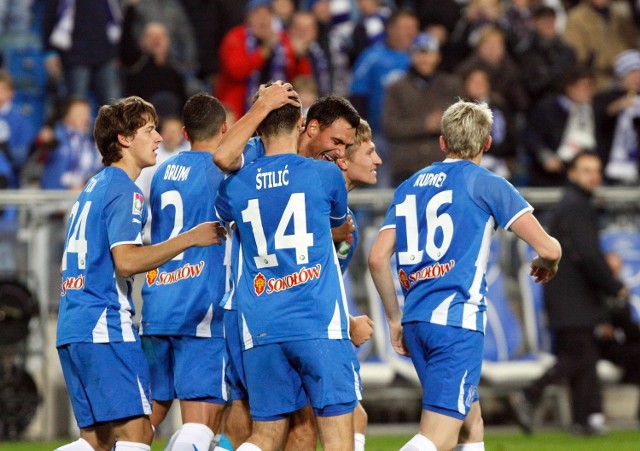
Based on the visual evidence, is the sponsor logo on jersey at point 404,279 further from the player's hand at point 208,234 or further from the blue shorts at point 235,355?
the player's hand at point 208,234

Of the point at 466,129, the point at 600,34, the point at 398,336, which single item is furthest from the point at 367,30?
the point at 398,336

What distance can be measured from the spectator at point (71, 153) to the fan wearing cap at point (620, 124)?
6.16 meters

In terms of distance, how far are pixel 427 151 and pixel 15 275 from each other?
15.3ft

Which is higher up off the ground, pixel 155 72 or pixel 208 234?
pixel 155 72

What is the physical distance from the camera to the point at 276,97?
7258 millimetres

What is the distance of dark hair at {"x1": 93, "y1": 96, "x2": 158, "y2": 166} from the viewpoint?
783 centimetres

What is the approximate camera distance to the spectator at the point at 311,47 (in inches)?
629

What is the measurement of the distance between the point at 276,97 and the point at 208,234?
0.85m

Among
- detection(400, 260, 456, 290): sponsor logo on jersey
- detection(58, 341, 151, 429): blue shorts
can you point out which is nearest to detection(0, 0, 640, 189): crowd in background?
detection(400, 260, 456, 290): sponsor logo on jersey

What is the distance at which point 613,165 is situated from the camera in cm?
1619

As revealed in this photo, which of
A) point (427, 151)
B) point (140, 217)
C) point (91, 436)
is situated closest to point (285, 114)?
point (140, 217)

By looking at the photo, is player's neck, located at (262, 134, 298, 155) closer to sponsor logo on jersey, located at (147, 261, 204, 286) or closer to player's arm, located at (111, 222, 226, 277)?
player's arm, located at (111, 222, 226, 277)

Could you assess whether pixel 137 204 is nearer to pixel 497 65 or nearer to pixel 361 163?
pixel 361 163

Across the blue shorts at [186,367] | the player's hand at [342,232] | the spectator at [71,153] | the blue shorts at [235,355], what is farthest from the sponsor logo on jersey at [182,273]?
the spectator at [71,153]
